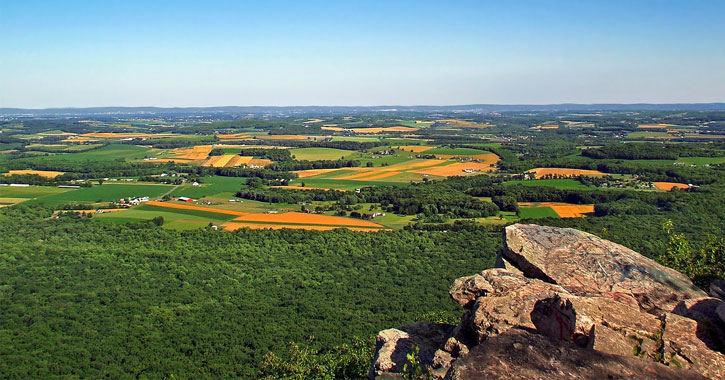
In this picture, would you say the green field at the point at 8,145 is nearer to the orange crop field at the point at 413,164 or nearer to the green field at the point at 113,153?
the green field at the point at 113,153

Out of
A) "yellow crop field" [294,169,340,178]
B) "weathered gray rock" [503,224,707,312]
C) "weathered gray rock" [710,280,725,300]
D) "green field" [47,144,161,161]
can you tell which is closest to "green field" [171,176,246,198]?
"yellow crop field" [294,169,340,178]

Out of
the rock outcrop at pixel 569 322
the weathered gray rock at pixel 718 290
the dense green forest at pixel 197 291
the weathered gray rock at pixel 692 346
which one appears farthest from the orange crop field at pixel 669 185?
the weathered gray rock at pixel 692 346

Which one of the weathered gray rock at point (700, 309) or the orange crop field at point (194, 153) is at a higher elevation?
the weathered gray rock at point (700, 309)

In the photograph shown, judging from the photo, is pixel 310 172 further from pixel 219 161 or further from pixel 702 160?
pixel 702 160

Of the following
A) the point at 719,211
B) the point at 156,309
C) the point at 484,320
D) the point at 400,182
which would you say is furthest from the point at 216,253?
the point at 719,211

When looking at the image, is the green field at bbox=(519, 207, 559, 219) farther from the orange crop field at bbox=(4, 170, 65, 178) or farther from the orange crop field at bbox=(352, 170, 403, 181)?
the orange crop field at bbox=(4, 170, 65, 178)

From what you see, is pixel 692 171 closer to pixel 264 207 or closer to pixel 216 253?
pixel 264 207

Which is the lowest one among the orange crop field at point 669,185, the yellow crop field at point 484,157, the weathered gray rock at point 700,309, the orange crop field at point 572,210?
the orange crop field at point 572,210

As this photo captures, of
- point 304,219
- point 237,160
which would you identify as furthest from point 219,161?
point 304,219
